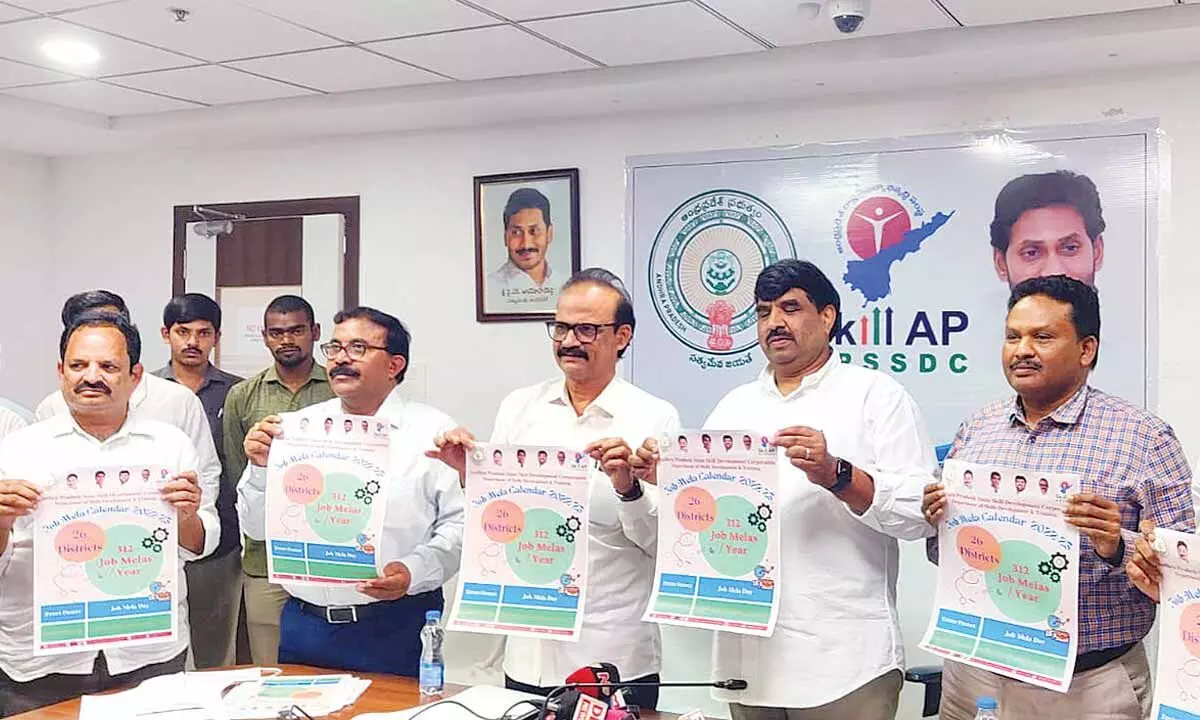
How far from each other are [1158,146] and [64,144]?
485 cm

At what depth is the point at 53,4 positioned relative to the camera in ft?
11.1

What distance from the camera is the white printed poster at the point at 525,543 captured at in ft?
8.21

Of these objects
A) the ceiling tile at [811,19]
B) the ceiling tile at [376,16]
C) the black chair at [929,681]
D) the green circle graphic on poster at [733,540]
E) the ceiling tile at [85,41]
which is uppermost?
the ceiling tile at [85,41]

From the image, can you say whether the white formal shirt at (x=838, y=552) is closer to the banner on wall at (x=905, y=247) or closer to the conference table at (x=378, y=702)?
the conference table at (x=378, y=702)

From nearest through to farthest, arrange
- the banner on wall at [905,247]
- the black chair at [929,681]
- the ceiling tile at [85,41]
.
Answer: the black chair at [929,681] < the ceiling tile at [85,41] < the banner on wall at [905,247]

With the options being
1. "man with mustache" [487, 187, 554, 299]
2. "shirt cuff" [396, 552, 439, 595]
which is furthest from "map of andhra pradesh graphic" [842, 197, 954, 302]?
"shirt cuff" [396, 552, 439, 595]

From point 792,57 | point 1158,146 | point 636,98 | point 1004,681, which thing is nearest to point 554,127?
point 636,98

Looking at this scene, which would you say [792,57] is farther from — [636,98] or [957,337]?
[957,337]

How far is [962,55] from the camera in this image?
363 centimetres

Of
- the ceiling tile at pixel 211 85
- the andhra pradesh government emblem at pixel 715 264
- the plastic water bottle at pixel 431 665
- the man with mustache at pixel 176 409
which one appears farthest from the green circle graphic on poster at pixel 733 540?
the ceiling tile at pixel 211 85

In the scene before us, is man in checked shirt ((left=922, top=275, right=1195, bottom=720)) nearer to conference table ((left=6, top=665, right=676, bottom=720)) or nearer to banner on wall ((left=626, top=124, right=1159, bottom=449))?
conference table ((left=6, top=665, right=676, bottom=720))

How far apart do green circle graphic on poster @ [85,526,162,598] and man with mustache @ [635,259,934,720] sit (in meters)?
1.15

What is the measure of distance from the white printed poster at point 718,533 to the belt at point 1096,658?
0.62 m

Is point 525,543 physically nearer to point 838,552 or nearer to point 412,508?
point 412,508
